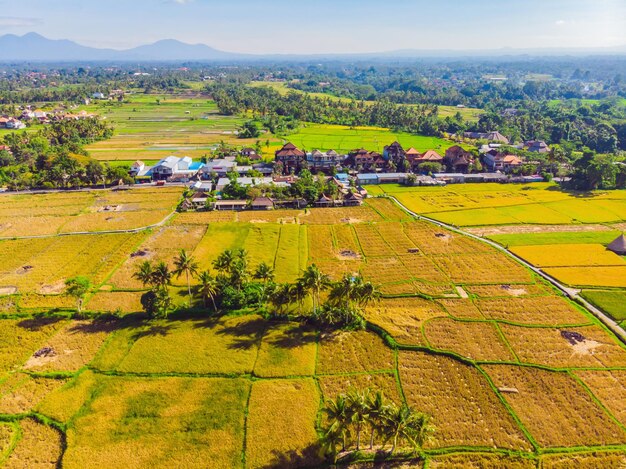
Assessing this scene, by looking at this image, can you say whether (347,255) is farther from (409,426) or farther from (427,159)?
(427,159)

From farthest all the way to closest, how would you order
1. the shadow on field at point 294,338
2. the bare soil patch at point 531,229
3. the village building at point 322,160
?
the village building at point 322,160, the bare soil patch at point 531,229, the shadow on field at point 294,338

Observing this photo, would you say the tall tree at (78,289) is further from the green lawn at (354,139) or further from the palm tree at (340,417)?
the green lawn at (354,139)

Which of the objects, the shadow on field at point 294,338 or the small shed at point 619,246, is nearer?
the shadow on field at point 294,338

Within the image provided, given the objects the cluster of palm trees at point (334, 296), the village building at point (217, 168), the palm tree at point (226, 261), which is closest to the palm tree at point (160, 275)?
the palm tree at point (226, 261)

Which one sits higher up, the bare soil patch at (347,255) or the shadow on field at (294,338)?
the bare soil patch at (347,255)

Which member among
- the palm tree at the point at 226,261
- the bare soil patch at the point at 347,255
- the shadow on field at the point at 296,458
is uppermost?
the palm tree at the point at 226,261

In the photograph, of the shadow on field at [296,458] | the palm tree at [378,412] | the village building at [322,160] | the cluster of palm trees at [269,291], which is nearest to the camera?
the palm tree at [378,412]

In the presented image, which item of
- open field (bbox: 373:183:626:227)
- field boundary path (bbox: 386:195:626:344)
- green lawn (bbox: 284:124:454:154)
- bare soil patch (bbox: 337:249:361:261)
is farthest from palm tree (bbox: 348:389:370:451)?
green lawn (bbox: 284:124:454:154)

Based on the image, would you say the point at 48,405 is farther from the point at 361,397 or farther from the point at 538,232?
the point at 538,232
